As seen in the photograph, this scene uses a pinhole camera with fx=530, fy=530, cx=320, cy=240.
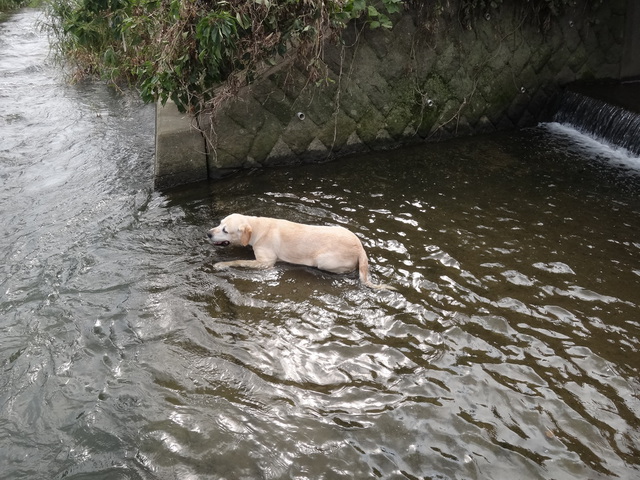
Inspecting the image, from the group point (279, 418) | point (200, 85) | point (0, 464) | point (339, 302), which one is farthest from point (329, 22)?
point (0, 464)

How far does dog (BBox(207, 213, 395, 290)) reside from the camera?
5.30 m

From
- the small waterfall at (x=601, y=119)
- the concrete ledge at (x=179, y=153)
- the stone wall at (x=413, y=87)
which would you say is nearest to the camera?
the concrete ledge at (x=179, y=153)

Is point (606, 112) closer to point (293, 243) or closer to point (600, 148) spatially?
point (600, 148)

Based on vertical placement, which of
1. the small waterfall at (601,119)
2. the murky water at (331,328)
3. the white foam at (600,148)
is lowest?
the murky water at (331,328)

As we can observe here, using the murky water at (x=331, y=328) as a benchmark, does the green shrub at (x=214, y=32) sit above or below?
above

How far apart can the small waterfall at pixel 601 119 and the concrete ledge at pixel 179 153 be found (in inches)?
239

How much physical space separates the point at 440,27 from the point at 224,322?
5.90 meters

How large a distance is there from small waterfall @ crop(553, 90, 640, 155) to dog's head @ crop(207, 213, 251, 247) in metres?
5.94

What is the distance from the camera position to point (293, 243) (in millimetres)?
5465

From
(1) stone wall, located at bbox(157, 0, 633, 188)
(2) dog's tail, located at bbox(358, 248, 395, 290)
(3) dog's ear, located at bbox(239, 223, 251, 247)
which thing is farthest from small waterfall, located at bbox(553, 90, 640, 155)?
(3) dog's ear, located at bbox(239, 223, 251, 247)

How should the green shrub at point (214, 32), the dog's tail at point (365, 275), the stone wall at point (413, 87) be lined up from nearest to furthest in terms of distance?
the dog's tail at point (365, 275) < the green shrub at point (214, 32) < the stone wall at point (413, 87)

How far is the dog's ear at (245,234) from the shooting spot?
5.49 metres

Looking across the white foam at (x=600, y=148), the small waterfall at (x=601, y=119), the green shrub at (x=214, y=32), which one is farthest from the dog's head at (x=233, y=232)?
the small waterfall at (x=601, y=119)

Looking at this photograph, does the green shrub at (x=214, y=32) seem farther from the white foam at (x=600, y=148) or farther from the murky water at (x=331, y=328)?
the white foam at (x=600, y=148)
